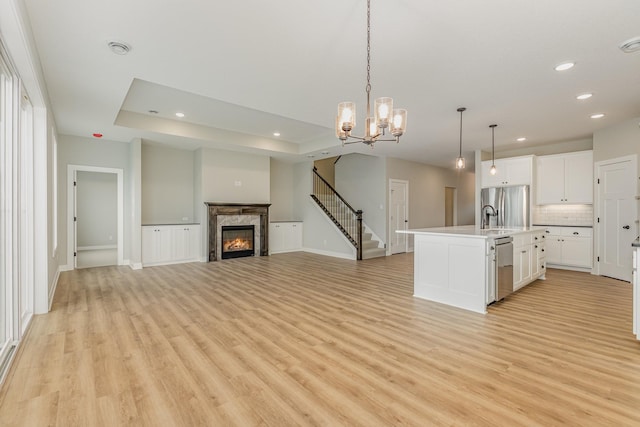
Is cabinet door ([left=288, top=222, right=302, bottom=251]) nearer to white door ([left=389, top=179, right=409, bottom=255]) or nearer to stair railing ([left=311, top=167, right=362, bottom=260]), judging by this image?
stair railing ([left=311, top=167, right=362, bottom=260])

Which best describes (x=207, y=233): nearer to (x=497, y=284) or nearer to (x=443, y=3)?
(x=497, y=284)

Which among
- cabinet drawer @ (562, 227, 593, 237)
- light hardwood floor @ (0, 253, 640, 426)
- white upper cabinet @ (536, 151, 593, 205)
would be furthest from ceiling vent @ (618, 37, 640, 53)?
cabinet drawer @ (562, 227, 593, 237)

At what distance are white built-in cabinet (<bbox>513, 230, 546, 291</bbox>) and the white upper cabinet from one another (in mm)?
1751

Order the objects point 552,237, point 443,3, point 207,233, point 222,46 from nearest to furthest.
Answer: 1. point 443,3
2. point 222,46
3. point 552,237
4. point 207,233

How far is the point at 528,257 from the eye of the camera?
16.2ft

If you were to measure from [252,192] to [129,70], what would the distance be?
5049 mm

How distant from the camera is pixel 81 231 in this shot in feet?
29.5

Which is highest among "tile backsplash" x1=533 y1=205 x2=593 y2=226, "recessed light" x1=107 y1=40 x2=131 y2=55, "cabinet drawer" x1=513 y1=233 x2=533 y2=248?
"recessed light" x1=107 y1=40 x2=131 y2=55

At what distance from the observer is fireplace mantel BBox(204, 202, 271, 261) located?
24.4 ft

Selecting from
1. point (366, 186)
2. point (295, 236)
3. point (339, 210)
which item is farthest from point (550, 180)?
point (295, 236)

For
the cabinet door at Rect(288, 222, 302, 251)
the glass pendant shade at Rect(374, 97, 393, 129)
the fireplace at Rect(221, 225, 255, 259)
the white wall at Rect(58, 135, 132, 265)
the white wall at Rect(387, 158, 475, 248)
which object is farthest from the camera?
the cabinet door at Rect(288, 222, 302, 251)

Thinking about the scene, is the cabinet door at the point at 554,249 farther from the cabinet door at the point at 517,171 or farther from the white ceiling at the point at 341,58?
the white ceiling at the point at 341,58

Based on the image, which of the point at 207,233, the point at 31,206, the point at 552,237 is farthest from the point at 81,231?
the point at 552,237

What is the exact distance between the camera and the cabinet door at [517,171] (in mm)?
6766
